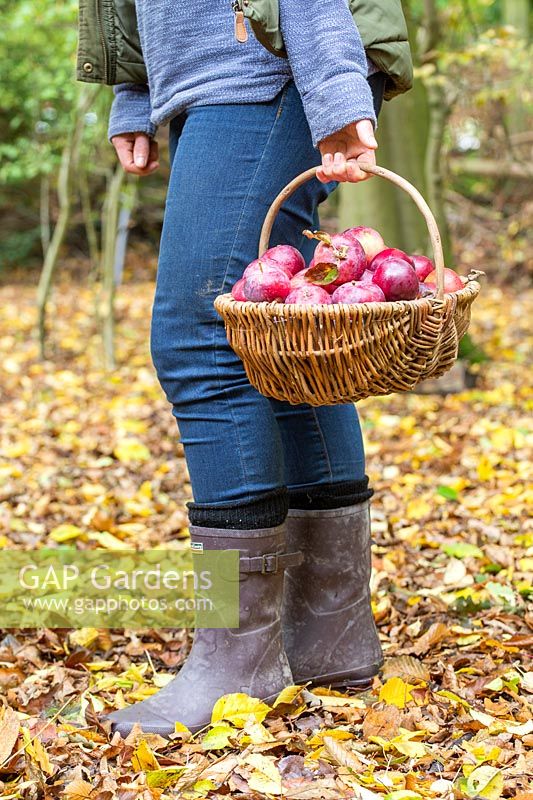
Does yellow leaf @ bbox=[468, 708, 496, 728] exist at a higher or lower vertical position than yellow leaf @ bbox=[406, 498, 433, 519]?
lower

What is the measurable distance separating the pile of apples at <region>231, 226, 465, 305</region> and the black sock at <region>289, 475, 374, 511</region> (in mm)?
A: 488

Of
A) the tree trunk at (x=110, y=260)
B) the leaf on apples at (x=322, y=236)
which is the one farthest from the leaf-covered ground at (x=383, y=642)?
the tree trunk at (x=110, y=260)

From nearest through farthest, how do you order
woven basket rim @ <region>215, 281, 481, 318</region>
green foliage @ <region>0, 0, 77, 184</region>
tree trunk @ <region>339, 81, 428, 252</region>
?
woven basket rim @ <region>215, 281, 481, 318</region>, tree trunk @ <region>339, 81, 428, 252</region>, green foliage @ <region>0, 0, 77, 184</region>

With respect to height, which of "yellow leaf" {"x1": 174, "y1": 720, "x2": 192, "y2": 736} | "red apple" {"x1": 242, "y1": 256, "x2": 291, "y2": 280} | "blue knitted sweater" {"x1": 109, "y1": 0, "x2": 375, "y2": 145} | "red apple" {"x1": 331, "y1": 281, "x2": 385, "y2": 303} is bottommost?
"yellow leaf" {"x1": 174, "y1": 720, "x2": 192, "y2": 736}

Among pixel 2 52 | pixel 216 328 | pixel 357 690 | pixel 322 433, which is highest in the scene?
pixel 2 52

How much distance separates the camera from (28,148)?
762 centimetres

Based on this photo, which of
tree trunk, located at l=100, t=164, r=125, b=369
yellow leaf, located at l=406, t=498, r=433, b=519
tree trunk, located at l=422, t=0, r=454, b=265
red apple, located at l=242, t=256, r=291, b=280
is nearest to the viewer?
red apple, located at l=242, t=256, r=291, b=280

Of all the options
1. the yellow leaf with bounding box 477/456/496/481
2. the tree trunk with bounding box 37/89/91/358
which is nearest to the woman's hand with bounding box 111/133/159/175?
the yellow leaf with bounding box 477/456/496/481

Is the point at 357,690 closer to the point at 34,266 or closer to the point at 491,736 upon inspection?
the point at 491,736

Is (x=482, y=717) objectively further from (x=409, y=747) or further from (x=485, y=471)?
(x=485, y=471)

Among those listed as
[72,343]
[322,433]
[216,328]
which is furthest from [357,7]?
[72,343]

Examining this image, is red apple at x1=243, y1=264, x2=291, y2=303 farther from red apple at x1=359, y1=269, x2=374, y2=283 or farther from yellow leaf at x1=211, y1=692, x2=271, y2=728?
yellow leaf at x1=211, y1=692, x2=271, y2=728

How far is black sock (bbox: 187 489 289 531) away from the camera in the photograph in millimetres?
1781

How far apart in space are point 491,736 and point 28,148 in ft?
22.4
